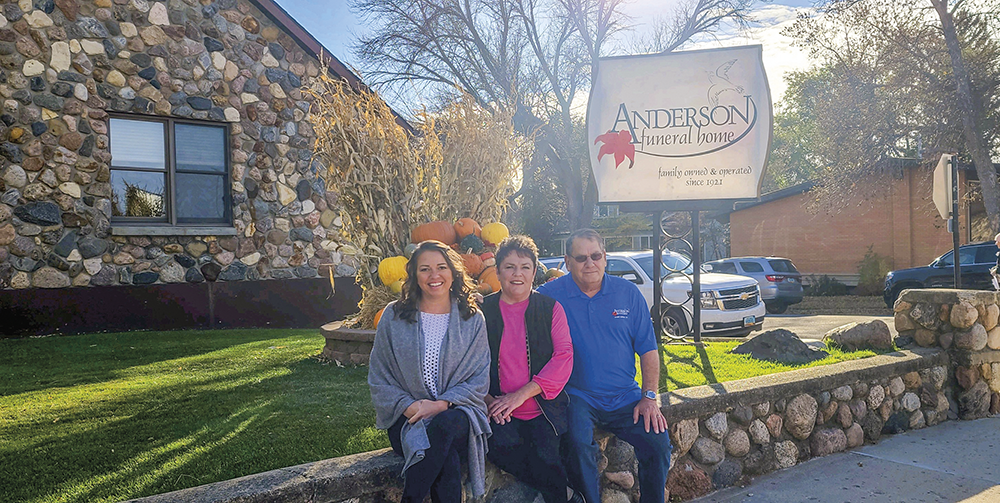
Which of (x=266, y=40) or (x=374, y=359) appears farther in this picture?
(x=266, y=40)

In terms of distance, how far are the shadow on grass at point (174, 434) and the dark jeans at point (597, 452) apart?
3.26ft

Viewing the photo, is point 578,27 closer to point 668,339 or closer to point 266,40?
point 266,40

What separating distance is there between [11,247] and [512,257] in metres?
7.13

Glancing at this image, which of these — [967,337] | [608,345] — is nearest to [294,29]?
[608,345]

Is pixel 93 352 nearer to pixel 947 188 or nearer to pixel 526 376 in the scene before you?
pixel 526 376

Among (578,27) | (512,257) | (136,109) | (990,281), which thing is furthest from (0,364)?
(578,27)

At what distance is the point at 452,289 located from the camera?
3.37 m

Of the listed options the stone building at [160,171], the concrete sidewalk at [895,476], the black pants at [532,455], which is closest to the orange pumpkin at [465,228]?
the black pants at [532,455]

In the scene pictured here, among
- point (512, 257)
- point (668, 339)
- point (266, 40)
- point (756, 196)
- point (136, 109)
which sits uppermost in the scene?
point (266, 40)

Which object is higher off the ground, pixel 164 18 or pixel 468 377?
pixel 164 18

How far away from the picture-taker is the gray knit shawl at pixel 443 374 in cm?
309

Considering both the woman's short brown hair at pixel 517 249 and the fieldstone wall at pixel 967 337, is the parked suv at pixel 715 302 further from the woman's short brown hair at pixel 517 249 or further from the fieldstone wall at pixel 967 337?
the woman's short brown hair at pixel 517 249

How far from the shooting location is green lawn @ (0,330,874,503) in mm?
3088

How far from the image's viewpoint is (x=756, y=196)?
6.71 m
